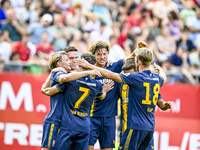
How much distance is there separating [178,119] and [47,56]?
4706 millimetres

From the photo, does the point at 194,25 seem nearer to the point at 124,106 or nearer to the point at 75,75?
the point at 124,106

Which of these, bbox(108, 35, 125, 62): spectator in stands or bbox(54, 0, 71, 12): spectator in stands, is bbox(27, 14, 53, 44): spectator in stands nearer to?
bbox(54, 0, 71, 12): spectator in stands

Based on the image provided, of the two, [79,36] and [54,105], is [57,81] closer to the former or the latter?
[54,105]

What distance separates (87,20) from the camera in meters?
12.8

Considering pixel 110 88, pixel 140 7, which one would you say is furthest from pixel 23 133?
pixel 140 7

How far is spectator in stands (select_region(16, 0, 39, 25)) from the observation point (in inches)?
474

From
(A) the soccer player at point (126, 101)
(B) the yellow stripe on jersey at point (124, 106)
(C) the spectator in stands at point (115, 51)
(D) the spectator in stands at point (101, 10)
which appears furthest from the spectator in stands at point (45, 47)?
(B) the yellow stripe on jersey at point (124, 106)

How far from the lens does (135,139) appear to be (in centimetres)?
595

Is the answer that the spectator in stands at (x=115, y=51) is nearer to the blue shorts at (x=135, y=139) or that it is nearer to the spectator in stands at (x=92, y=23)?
the spectator in stands at (x=92, y=23)

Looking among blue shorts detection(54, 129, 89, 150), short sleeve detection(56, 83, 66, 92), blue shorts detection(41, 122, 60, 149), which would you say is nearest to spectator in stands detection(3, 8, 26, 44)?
short sleeve detection(56, 83, 66, 92)

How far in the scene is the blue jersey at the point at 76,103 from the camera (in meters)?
5.67

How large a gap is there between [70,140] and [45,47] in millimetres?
5587

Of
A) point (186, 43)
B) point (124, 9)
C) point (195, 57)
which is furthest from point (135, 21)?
point (195, 57)

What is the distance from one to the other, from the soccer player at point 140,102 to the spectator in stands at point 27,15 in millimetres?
7069
